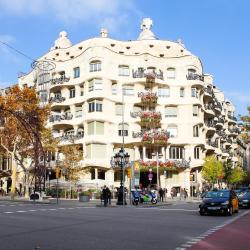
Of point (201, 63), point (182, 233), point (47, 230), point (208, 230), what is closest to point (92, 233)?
point (47, 230)

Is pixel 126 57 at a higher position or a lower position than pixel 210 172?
higher

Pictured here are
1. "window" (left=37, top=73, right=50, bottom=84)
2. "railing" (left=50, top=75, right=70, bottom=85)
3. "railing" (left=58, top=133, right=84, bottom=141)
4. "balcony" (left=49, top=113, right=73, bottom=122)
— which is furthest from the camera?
"window" (left=37, top=73, right=50, bottom=84)

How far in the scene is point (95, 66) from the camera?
6681 cm

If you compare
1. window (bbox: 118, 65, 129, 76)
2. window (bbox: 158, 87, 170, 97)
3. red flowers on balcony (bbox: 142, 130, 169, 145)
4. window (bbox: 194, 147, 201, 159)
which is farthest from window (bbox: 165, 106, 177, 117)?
window (bbox: 118, 65, 129, 76)

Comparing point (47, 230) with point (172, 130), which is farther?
point (172, 130)

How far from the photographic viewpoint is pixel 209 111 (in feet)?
251

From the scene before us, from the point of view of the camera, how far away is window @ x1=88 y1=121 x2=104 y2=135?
64.5 m

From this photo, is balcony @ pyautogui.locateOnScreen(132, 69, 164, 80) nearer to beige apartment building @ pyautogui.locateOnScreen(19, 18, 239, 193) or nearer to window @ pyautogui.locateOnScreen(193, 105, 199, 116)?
beige apartment building @ pyautogui.locateOnScreen(19, 18, 239, 193)

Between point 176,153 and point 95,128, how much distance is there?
12.3 m

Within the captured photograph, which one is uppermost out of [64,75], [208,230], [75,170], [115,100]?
[64,75]

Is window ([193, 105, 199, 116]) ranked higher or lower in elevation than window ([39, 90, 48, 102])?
lower

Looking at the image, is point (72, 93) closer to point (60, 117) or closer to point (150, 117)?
point (60, 117)

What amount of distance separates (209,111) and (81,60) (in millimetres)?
22534

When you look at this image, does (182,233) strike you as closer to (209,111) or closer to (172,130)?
(172,130)
